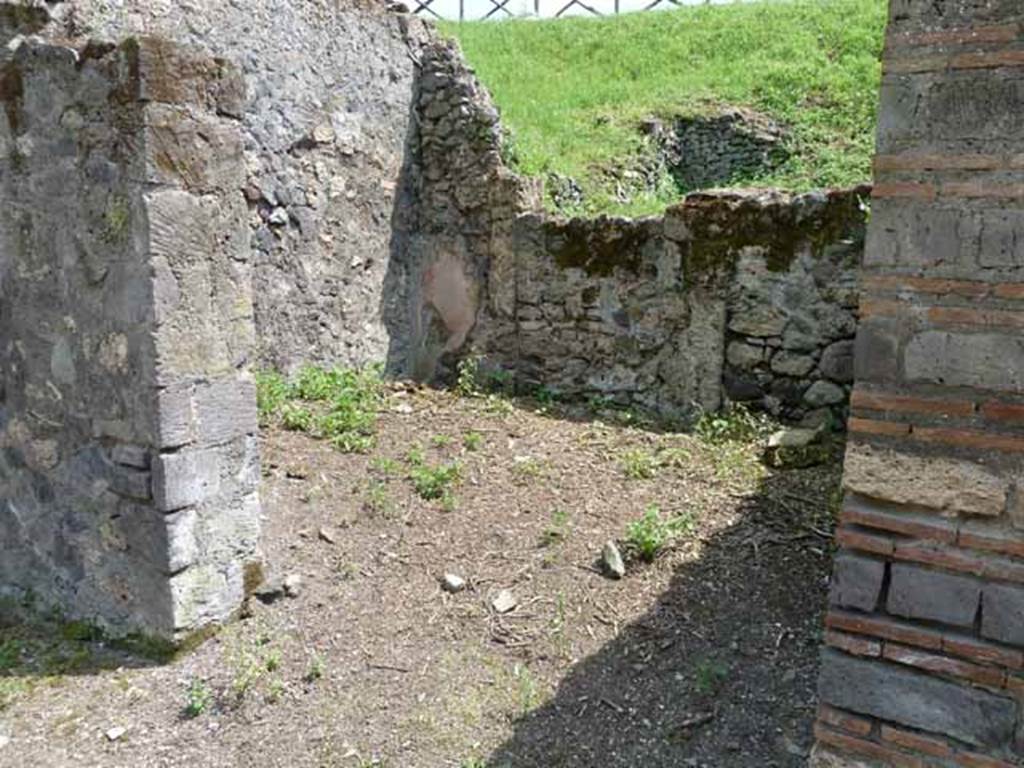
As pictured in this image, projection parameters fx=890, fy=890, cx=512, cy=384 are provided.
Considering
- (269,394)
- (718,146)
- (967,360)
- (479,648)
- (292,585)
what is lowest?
(479,648)

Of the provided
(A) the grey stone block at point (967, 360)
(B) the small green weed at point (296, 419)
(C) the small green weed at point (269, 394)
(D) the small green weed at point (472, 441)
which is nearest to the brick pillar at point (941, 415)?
(A) the grey stone block at point (967, 360)

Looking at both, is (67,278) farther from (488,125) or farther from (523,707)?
(488,125)

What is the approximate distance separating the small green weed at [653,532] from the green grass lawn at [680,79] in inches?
174

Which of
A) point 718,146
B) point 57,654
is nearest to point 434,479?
point 57,654

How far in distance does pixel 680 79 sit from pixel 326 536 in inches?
423

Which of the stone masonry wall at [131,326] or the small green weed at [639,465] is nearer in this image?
the stone masonry wall at [131,326]

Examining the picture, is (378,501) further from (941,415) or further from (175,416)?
(941,415)

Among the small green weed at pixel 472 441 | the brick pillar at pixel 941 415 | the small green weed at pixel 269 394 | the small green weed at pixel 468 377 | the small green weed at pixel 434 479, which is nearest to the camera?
the brick pillar at pixel 941 415

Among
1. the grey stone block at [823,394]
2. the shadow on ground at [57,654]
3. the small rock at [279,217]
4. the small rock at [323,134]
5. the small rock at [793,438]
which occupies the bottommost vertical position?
the shadow on ground at [57,654]

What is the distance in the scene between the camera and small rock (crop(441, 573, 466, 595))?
410cm

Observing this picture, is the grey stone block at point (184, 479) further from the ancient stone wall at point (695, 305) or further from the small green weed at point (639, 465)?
the ancient stone wall at point (695, 305)

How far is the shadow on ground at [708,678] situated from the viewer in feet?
10.2

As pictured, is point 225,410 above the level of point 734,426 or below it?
above

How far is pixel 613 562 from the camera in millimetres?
4172
